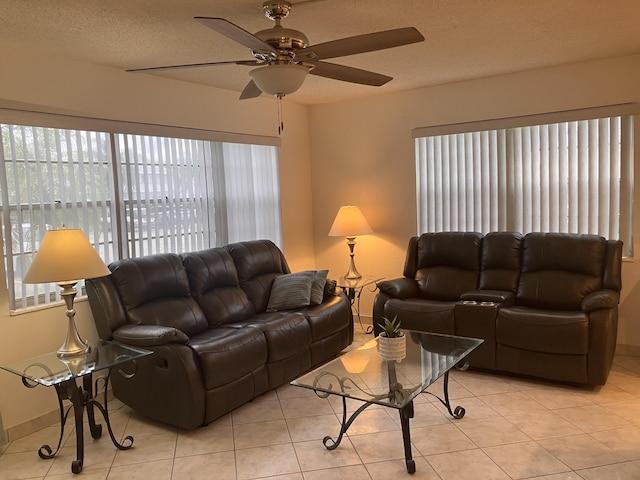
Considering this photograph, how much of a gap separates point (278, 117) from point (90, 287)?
2.70 m

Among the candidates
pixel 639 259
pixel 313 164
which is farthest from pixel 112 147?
pixel 639 259

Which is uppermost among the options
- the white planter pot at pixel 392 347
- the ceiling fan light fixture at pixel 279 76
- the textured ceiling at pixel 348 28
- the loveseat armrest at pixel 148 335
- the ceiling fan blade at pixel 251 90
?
the textured ceiling at pixel 348 28

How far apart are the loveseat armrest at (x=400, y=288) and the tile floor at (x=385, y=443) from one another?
1022 mm

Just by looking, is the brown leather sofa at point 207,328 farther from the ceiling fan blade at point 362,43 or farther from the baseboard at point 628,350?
the baseboard at point 628,350

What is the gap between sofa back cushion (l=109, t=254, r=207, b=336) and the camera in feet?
11.6

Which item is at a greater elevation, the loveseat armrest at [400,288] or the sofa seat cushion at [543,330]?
the loveseat armrest at [400,288]

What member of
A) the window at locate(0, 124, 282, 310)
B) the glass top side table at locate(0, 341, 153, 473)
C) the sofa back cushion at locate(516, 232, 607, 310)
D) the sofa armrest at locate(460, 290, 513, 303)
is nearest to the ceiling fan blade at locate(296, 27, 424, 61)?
the glass top side table at locate(0, 341, 153, 473)

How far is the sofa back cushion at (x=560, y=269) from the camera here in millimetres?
3986

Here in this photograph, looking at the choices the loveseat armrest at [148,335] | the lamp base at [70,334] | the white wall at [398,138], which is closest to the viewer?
the lamp base at [70,334]

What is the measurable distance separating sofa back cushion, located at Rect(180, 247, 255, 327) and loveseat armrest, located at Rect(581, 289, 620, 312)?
2514 millimetres

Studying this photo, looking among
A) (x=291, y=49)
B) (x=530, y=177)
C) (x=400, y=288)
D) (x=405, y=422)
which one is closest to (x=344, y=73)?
(x=291, y=49)

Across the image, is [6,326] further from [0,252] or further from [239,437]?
[239,437]

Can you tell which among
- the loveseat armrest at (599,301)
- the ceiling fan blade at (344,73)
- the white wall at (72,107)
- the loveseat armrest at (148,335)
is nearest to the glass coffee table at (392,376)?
the loveseat armrest at (148,335)

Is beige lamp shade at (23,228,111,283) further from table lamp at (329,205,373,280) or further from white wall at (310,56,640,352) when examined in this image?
white wall at (310,56,640,352)
